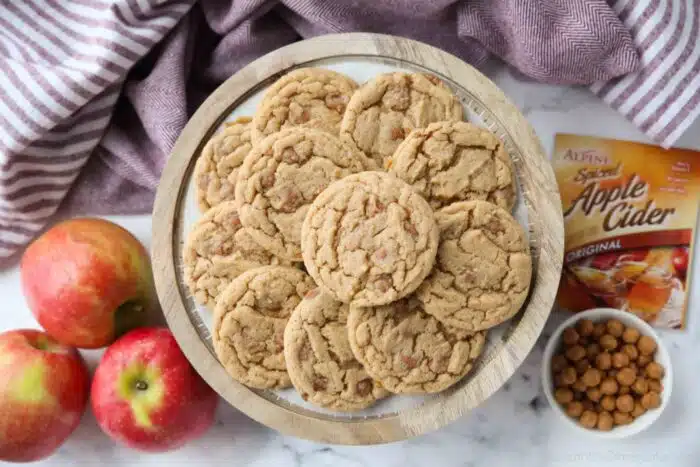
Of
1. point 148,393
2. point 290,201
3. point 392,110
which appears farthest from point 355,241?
point 148,393

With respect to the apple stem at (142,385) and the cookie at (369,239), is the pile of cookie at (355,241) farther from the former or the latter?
the apple stem at (142,385)

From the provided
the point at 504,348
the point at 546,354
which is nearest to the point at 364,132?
the point at 504,348

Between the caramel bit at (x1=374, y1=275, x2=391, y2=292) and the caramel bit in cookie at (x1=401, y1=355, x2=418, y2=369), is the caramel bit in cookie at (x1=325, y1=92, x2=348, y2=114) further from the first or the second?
the caramel bit in cookie at (x1=401, y1=355, x2=418, y2=369)

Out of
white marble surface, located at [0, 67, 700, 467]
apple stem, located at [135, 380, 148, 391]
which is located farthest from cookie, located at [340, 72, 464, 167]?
apple stem, located at [135, 380, 148, 391]

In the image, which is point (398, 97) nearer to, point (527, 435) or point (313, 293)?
point (313, 293)

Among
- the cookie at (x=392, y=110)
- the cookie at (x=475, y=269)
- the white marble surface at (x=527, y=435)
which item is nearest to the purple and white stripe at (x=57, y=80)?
the white marble surface at (x=527, y=435)

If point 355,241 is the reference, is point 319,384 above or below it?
below
